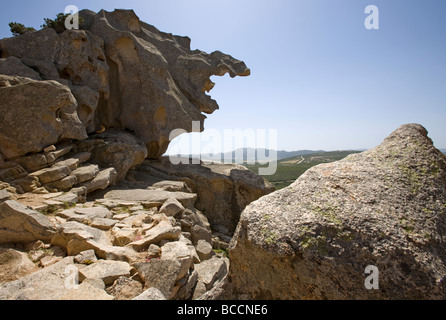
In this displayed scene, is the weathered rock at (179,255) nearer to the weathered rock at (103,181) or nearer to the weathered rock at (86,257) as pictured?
the weathered rock at (86,257)

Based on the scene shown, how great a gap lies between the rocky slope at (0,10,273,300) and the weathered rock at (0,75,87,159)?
0.04 meters

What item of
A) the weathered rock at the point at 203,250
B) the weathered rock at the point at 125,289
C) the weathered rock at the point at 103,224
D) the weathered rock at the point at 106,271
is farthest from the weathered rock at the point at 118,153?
the weathered rock at the point at 125,289

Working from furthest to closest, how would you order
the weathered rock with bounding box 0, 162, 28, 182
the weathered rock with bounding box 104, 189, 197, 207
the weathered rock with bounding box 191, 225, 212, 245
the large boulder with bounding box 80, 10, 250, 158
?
the large boulder with bounding box 80, 10, 250, 158 < the weathered rock with bounding box 104, 189, 197, 207 < the weathered rock with bounding box 191, 225, 212, 245 < the weathered rock with bounding box 0, 162, 28, 182

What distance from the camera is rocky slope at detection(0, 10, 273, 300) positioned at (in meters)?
4.66

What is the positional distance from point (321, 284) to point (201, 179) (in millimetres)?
14849

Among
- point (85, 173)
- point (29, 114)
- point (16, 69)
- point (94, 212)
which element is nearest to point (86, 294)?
point (94, 212)

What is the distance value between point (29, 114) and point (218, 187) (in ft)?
39.0

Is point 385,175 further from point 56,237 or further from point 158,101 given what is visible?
point 158,101

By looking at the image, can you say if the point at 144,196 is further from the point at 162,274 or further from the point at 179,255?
the point at 162,274

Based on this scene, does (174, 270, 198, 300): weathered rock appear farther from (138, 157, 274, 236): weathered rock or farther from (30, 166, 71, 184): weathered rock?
(138, 157, 274, 236): weathered rock

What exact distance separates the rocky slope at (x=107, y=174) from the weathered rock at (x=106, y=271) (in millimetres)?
27

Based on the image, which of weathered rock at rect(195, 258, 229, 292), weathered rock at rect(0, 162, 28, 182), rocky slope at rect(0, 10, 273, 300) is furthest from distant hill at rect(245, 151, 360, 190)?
weathered rock at rect(0, 162, 28, 182)

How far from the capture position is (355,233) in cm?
281

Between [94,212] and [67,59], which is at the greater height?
[67,59]
